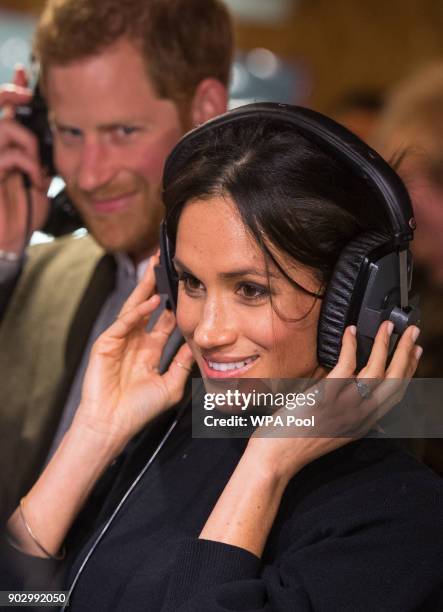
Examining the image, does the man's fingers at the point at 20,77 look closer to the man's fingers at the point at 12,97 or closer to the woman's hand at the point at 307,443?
the man's fingers at the point at 12,97

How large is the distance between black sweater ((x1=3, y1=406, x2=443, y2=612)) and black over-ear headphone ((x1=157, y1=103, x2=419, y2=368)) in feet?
0.49

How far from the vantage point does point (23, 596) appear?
1.16 meters

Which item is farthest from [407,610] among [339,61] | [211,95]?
[339,61]

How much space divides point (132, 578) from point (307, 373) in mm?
316

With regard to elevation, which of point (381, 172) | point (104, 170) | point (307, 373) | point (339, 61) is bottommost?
point (339, 61)

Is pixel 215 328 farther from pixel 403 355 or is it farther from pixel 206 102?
pixel 206 102

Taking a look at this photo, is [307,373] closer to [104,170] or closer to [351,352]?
[351,352]

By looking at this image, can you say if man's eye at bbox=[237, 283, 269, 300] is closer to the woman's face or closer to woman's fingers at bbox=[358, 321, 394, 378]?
the woman's face

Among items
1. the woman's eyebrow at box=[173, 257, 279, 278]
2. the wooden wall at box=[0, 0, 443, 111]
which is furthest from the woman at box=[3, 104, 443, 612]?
the wooden wall at box=[0, 0, 443, 111]

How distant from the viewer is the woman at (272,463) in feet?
3.24

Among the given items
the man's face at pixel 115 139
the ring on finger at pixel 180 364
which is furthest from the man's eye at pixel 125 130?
the ring on finger at pixel 180 364

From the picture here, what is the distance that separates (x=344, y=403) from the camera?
1046mm

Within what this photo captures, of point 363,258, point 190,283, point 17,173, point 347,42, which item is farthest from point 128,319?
point 347,42

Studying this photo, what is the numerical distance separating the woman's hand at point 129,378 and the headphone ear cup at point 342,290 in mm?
266
